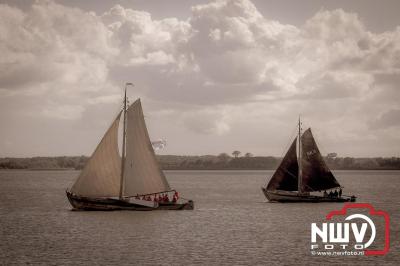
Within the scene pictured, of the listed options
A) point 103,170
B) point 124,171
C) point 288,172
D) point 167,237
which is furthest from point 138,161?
point 288,172

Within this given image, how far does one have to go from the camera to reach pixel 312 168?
82812 mm

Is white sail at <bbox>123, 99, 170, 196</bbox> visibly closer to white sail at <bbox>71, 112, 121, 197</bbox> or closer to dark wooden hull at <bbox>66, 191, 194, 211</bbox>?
white sail at <bbox>71, 112, 121, 197</bbox>

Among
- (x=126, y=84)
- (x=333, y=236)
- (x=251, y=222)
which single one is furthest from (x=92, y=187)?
(x=333, y=236)

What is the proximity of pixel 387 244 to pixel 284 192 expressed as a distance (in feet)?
115

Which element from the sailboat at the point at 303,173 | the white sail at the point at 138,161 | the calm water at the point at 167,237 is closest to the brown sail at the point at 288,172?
the sailboat at the point at 303,173

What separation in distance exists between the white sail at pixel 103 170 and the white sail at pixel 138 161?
1.22m

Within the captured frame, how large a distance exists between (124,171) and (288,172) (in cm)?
2439

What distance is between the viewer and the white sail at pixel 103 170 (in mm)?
65312

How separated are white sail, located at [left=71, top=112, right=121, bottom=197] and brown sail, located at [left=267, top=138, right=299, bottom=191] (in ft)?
79.1

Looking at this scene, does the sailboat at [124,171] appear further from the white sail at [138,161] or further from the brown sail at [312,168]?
the brown sail at [312,168]

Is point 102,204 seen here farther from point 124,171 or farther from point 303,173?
point 303,173

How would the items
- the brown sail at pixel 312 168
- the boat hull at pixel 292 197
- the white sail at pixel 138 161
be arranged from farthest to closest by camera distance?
the boat hull at pixel 292 197, the brown sail at pixel 312 168, the white sail at pixel 138 161

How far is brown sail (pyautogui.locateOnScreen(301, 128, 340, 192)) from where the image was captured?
8269cm

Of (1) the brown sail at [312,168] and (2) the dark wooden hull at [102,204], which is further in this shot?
(1) the brown sail at [312,168]
